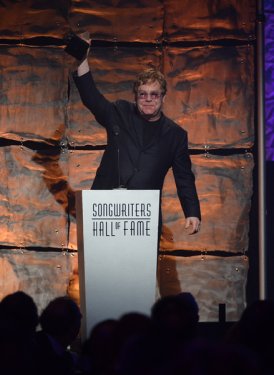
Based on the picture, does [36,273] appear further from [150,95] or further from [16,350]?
[16,350]

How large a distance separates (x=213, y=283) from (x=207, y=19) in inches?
92.2

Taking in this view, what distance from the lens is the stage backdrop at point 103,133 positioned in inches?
251

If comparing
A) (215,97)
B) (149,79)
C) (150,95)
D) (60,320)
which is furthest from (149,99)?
(60,320)

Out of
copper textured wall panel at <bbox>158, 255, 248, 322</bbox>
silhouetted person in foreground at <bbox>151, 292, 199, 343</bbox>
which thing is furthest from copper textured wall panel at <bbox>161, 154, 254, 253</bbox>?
silhouetted person in foreground at <bbox>151, 292, 199, 343</bbox>

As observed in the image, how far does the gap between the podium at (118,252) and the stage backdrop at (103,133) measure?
1.41 meters

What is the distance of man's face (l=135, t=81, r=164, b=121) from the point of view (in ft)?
19.0

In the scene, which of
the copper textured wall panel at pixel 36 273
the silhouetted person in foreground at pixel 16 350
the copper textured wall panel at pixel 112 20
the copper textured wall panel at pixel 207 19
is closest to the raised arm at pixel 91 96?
the copper textured wall panel at pixel 112 20

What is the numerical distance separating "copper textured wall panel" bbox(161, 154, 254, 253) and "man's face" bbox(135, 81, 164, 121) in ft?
2.28

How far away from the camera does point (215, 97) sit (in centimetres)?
643

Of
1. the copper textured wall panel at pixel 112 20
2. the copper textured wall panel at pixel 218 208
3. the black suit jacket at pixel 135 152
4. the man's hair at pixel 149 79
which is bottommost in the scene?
the copper textured wall panel at pixel 218 208

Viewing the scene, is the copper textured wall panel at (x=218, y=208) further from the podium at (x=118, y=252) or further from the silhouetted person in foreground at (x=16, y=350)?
the silhouetted person in foreground at (x=16, y=350)

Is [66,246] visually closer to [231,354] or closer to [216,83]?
[216,83]

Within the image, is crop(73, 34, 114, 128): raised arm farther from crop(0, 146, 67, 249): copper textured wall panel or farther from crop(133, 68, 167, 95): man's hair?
crop(0, 146, 67, 249): copper textured wall panel

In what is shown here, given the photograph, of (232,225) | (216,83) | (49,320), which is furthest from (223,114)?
(49,320)
